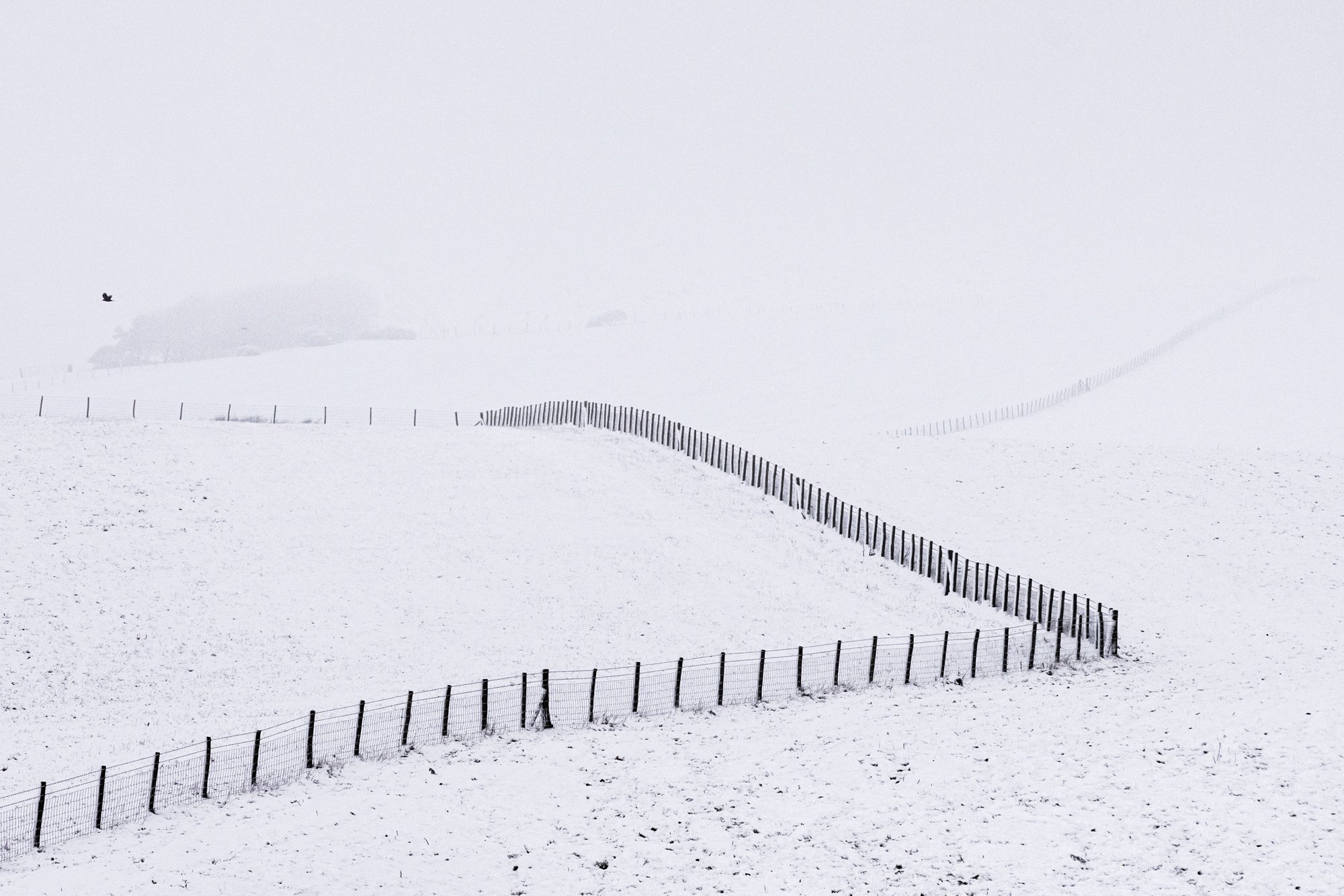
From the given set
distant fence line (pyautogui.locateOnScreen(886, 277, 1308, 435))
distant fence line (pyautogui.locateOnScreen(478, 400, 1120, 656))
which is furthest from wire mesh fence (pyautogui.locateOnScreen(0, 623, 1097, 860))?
distant fence line (pyautogui.locateOnScreen(886, 277, 1308, 435))

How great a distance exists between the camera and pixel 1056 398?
74000mm

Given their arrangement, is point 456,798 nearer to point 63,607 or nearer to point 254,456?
point 63,607

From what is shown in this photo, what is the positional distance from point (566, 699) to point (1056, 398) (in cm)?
5819

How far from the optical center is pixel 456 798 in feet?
61.5

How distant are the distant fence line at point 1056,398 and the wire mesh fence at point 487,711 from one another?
3058 cm

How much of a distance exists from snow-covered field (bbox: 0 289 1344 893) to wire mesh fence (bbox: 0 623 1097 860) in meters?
0.88

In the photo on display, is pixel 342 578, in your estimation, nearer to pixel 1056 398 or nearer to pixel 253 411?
pixel 253 411

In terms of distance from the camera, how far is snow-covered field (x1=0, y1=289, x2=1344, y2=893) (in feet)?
53.2

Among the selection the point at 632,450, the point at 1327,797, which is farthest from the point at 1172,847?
the point at 632,450

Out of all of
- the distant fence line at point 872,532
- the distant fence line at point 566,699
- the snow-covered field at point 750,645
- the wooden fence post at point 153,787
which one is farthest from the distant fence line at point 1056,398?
the wooden fence post at point 153,787

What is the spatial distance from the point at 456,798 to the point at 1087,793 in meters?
10.6

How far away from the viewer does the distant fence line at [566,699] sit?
63.5 feet

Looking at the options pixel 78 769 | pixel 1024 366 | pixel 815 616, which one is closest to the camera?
pixel 78 769

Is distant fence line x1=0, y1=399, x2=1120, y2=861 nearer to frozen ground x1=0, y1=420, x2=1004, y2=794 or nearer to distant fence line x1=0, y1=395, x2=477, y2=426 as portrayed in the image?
frozen ground x1=0, y1=420, x2=1004, y2=794
